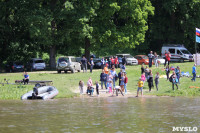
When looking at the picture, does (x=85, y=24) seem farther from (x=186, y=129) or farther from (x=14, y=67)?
(x=186, y=129)

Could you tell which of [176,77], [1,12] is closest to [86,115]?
[176,77]

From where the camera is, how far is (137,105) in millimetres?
27125

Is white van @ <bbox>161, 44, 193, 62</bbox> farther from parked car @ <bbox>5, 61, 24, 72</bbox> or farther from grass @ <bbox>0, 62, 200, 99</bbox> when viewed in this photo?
parked car @ <bbox>5, 61, 24, 72</bbox>

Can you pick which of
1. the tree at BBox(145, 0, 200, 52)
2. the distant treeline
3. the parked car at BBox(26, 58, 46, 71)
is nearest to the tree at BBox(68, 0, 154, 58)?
the distant treeline

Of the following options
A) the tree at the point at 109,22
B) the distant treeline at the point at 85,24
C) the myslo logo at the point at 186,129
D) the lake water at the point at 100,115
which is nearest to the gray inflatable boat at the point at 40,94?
the lake water at the point at 100,115

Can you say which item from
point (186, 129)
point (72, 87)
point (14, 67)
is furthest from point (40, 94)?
point (14, 67)

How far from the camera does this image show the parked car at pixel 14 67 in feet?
Result: 186

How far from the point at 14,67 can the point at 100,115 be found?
35.5 meters

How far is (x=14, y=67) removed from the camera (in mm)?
56656

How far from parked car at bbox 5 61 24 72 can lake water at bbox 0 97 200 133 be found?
1061 inches

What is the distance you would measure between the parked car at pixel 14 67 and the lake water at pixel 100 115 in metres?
26.9

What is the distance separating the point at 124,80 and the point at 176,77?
4.13m

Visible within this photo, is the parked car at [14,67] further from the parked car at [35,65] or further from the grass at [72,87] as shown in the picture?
the grass at [72,87]

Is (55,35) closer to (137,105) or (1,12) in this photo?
(1,12)
